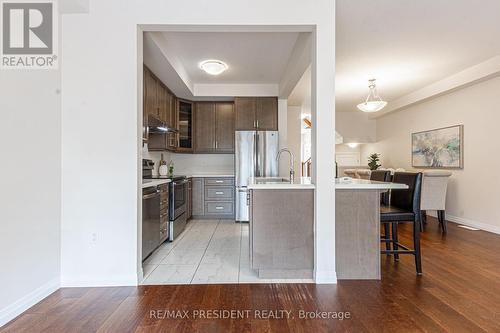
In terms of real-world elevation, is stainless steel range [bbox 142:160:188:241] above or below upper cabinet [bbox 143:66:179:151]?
below

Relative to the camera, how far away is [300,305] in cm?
201

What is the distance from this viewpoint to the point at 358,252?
2457 millimetres

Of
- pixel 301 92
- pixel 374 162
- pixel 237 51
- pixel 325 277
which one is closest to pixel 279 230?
pixel 325 277

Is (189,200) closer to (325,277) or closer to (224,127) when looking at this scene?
(224,127)

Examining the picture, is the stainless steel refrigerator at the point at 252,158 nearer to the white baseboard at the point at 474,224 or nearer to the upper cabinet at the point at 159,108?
the upper cabinet at the point at 159,108

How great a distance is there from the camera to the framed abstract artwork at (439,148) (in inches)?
187

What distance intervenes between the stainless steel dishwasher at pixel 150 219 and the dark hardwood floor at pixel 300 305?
592 mm

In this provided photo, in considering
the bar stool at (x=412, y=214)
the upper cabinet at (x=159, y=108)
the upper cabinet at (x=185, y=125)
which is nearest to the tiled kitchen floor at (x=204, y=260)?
the bar stool at (x=412, y=214)

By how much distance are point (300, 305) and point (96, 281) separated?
68.6 inches

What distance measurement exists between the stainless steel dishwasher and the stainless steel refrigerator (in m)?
2.01

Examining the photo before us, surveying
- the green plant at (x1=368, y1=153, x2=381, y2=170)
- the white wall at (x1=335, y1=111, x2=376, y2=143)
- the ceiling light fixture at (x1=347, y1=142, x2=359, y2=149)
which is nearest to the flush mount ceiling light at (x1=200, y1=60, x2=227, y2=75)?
the white wall at (x1=335, y1=111, x2=376, y2=143)

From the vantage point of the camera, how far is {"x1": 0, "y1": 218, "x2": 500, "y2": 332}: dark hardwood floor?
175 cm

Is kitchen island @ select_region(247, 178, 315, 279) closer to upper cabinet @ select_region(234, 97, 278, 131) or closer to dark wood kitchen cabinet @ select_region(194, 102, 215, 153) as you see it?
upper cabinet @ select_region(234, 97, 278, 131)

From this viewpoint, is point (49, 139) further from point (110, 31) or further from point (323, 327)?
point (323, 327)
